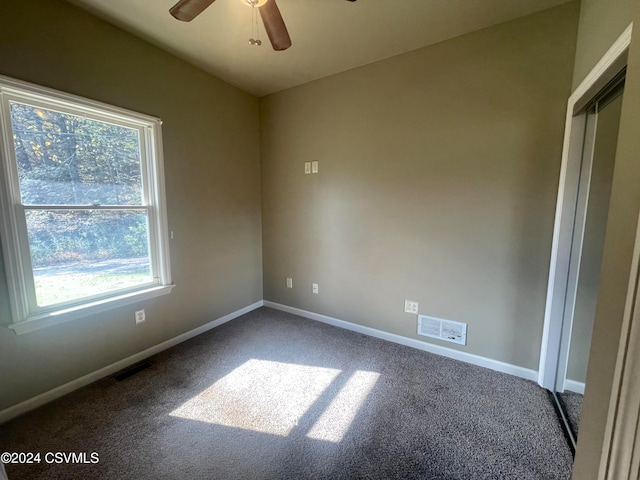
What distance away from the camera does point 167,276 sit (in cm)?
251

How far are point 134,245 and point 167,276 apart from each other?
0.40 meters

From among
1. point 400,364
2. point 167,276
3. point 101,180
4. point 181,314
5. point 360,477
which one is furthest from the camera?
point 181,314

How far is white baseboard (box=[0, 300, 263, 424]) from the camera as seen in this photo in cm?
171

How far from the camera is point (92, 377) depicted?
205 centimetres

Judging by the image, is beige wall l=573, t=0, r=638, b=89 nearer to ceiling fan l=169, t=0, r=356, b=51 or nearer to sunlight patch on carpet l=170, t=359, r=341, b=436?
ceiling fan l=169, t=0, r=356, b=51

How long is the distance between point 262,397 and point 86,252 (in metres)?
1.73

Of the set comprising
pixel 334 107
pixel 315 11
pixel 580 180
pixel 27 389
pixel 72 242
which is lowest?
pixel 27 389

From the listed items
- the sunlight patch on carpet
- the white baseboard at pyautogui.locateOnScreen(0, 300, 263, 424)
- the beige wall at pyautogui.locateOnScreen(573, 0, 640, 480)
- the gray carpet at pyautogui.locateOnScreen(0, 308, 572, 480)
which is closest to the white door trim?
the gray carpet at pyautogui.locateOnScreen(0, 308, 572, 480)

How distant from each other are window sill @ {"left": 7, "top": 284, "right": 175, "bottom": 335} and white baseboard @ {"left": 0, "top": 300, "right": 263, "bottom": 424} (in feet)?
1.58

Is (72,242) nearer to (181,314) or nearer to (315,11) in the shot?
(181,314)

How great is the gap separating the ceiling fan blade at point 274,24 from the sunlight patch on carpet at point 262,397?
241cm

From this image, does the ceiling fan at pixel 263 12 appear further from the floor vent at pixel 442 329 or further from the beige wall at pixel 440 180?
the floor vent at pixel 442 329

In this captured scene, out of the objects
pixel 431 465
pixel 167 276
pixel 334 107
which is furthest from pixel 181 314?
pixel 334 107

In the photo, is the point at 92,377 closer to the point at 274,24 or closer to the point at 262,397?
the point at 262,397
